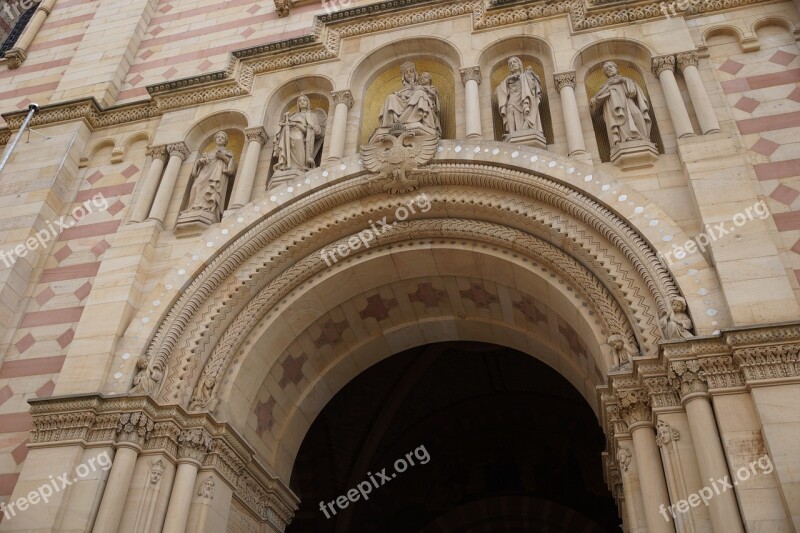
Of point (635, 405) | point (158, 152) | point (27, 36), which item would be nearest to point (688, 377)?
point (635, 405)

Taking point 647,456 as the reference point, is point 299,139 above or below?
above

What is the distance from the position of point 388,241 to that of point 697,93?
4618mm

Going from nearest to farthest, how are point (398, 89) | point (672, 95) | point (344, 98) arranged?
point (672, 95) → point (344, 98) → point (398, 89)

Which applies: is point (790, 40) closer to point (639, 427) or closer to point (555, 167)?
point (555, 167)

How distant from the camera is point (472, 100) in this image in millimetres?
10727

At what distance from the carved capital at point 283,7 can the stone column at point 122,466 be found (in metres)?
8.46

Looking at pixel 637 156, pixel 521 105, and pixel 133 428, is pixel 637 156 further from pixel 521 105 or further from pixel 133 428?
pixel 133 428

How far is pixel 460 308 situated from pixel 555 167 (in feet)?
8.74

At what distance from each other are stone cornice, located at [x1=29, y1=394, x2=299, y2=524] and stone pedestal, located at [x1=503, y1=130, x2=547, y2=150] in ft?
17.7

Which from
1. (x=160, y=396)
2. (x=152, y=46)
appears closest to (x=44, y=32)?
(x=152, y=46)

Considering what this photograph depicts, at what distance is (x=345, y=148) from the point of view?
1095 cm

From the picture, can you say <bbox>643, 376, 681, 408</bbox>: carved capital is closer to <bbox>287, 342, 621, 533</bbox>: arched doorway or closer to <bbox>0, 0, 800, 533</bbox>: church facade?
<bbox>0, 0, 800, 533</bbox>: church facade

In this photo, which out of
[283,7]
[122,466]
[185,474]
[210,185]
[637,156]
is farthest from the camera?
[283,7]

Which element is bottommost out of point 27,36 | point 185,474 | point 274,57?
point 185,474
